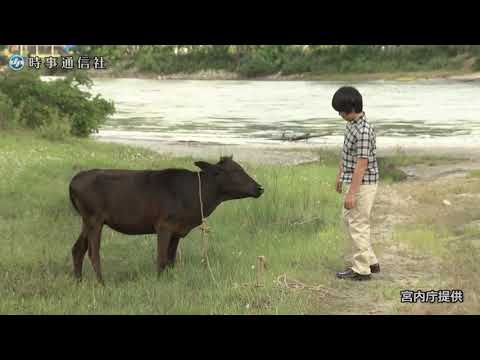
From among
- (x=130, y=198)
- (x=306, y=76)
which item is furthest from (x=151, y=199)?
(x=306, y=76)

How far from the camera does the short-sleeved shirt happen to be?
851cm

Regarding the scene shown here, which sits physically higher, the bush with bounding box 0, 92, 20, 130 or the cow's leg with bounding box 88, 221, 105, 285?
the bush with bounding box 0, 92, 20, 130

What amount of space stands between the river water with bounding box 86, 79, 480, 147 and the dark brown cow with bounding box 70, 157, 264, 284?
17.4 meters

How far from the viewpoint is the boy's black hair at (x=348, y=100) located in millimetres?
8453

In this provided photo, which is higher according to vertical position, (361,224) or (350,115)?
(350,115)

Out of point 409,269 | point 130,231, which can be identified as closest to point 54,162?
point 130,231

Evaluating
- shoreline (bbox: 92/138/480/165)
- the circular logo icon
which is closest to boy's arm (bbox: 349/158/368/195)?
shoreline (bbox: 92/138/480/165)

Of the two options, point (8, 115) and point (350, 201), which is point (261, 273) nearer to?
point (350, 201)

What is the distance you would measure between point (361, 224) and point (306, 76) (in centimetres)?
8192

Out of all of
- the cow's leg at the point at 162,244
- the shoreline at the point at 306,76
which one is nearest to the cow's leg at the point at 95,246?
the cow's leg at the point at 162,244

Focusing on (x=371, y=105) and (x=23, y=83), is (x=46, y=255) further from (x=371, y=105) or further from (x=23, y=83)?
(x=371, y=105)

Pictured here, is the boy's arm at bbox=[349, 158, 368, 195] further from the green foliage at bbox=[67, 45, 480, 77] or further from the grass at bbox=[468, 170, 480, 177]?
the green foliage at bbox=[67, 45, 480, 77]

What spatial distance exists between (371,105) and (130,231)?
39.3 meters

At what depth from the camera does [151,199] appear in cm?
876
